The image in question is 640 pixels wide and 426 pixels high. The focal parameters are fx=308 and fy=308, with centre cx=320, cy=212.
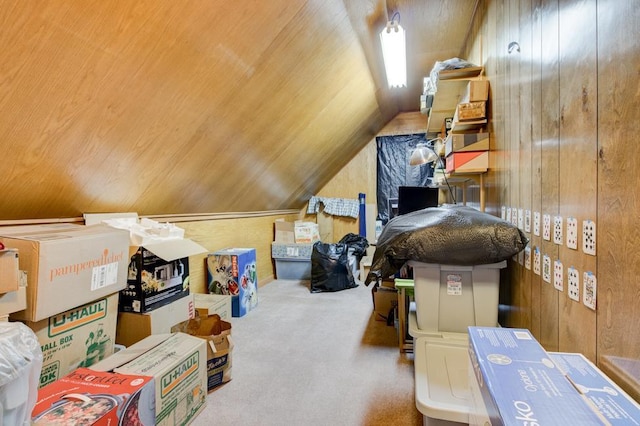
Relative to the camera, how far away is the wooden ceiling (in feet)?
3.96

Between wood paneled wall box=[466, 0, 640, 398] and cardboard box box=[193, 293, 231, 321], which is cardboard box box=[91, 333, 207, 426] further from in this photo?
wood paneled wall box=[466, 0, 640, 398]

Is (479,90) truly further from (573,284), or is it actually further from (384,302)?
(384,302)

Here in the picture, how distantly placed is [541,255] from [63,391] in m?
2.04

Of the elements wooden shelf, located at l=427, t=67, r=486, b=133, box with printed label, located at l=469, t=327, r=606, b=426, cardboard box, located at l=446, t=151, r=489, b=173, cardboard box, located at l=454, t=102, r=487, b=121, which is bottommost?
box with printed label, located at l=469, t=327, r=606, b=426

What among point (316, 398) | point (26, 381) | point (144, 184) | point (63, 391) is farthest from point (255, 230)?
point (26, 381)

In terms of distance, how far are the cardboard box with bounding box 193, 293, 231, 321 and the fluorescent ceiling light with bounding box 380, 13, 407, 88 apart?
2.39m

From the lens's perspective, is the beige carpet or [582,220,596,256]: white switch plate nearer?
[582,220,596,256]: white switch plate

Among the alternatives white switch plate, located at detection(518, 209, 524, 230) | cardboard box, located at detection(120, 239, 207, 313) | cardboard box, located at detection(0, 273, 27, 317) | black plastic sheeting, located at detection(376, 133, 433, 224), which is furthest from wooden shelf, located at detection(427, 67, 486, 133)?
cardboard box, located at detection(0, 273, 27, 317)

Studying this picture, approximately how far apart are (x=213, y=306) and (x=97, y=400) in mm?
1296

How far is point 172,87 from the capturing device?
1.67 m

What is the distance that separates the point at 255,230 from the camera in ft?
14.2

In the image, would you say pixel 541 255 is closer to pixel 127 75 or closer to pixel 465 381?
pixel 465 381

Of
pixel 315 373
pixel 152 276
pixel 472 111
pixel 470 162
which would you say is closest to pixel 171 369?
pixel 152 276

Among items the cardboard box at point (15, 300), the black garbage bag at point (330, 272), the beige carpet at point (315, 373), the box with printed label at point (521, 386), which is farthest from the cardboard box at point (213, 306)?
the box with printed label at point (521, 386)
